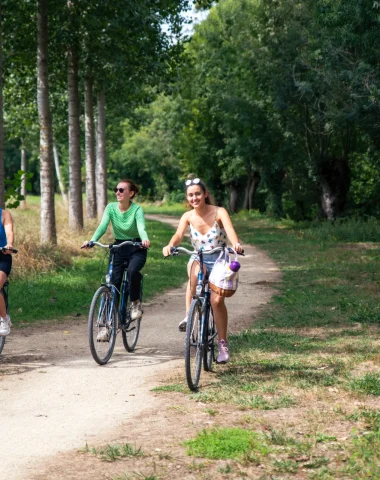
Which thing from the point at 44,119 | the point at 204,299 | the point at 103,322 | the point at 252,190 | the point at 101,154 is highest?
the point at 44,119

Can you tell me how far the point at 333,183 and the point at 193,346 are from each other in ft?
84.2

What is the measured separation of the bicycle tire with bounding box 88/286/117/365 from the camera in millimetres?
8391

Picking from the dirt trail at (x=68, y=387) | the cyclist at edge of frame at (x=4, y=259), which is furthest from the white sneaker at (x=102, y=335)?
the cyclist at edge of frame at (x=4, y=259)

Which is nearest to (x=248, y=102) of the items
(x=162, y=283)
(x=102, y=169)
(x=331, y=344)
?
(x=102, y=169)

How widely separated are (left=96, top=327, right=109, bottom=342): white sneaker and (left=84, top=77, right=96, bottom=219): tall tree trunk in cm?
1803

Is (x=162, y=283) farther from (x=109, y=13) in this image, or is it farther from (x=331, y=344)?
(x=331, y=344)

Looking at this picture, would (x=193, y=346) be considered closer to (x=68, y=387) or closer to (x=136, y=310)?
(x=68, y=387)

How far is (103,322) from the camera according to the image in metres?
8.57

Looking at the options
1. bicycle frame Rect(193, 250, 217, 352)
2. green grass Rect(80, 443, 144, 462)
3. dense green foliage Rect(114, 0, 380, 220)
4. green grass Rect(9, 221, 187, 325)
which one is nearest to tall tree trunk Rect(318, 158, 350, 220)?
dense green foliage Rect(114, 0, 380, 220)

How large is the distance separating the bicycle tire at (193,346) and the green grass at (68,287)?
301 cm

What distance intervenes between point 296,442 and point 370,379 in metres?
1.94

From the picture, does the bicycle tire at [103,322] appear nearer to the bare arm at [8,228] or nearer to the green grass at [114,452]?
the bare arm at [8,228]

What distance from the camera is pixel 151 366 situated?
8.49 metres

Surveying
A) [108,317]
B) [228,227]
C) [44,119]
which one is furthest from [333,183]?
[228,227]
